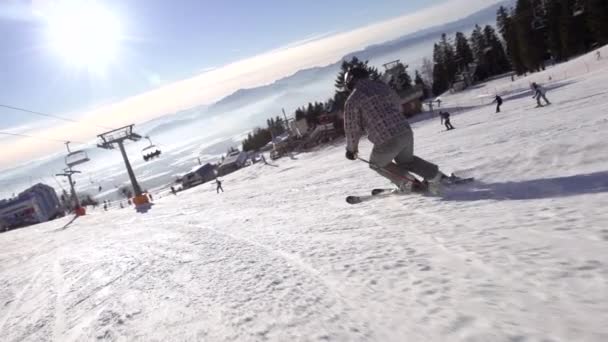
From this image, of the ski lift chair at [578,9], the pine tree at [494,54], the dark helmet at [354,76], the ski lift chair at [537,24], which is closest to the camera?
the dark helmet at [354,76]

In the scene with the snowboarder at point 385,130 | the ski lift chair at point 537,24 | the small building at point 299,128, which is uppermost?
the ski lift chair at point 537,24

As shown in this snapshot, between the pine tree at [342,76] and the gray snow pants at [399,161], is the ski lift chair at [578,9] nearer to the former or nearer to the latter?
the pine tree at [342,76]

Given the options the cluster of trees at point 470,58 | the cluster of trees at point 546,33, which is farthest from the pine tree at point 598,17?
the cluster of trees at point 470,58

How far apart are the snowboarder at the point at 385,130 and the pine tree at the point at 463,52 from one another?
106 metres

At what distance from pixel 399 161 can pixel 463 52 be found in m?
108

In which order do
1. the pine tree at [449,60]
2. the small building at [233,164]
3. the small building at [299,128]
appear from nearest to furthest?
the small building at [299,128], the small building at [233,164], the pine tree at [449,60]

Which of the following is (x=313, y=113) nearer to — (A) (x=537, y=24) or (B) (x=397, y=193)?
(A) (x=537, y=24)

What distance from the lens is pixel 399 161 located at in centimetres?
542

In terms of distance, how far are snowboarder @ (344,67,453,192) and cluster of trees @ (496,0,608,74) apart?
7467 centimetres

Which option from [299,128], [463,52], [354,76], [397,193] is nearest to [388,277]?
[397,193]

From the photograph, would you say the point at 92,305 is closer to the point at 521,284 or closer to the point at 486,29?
the point at 521,284

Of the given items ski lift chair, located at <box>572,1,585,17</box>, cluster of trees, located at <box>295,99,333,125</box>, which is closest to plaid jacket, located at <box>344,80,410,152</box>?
cluster of trees, located at <box>295,99,333,125</box>

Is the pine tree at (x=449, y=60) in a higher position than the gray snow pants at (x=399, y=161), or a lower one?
higher

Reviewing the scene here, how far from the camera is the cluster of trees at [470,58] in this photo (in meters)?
95.4
